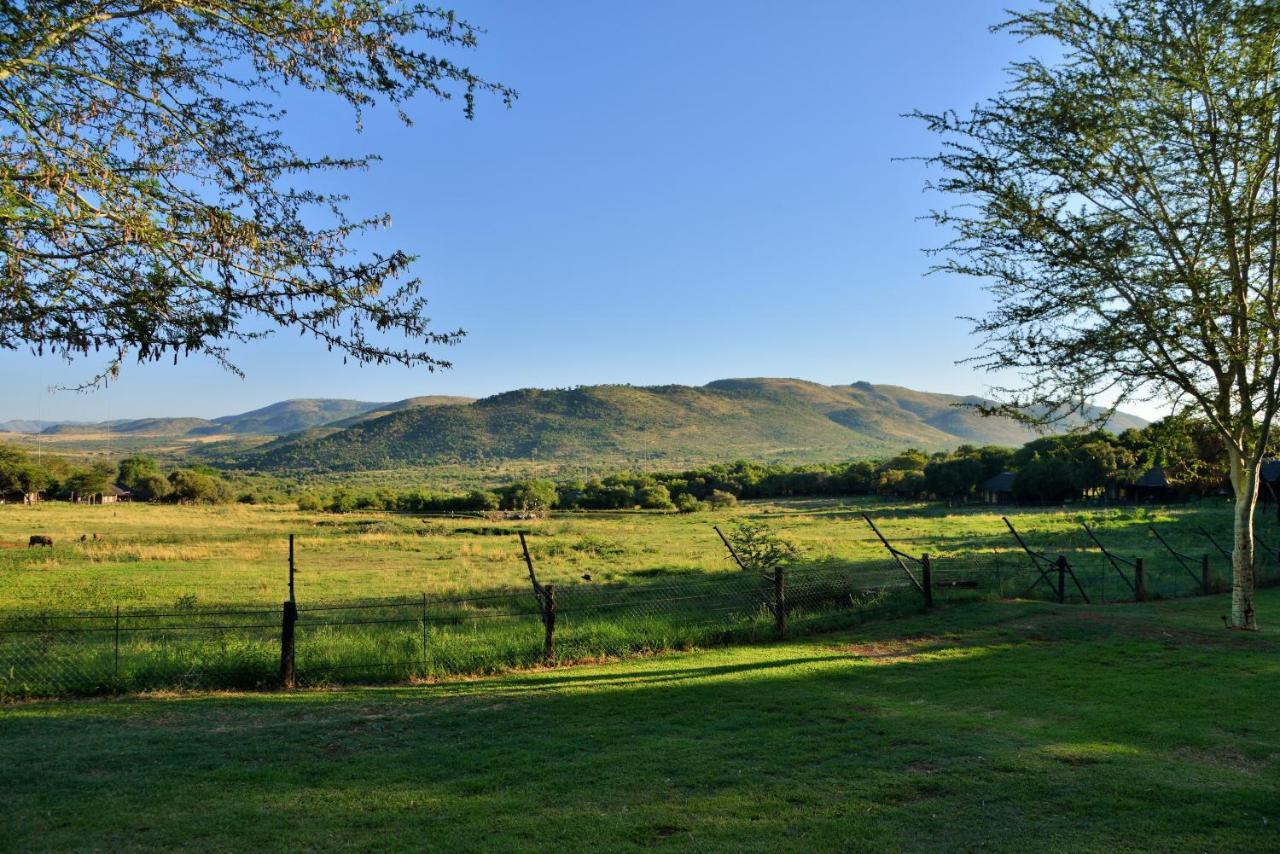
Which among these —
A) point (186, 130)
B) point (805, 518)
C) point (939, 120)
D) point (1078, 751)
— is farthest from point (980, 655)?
point (805, 518)

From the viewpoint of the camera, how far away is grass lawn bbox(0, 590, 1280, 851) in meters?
5.36

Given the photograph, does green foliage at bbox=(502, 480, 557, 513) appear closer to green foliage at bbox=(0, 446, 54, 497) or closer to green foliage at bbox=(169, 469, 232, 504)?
green foliage at bbox=(169, 469, 232, 504)

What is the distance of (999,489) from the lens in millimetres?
74625

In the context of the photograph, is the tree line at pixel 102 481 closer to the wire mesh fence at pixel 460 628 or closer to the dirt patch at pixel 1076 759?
the wire mesh fence at pixel 460 628

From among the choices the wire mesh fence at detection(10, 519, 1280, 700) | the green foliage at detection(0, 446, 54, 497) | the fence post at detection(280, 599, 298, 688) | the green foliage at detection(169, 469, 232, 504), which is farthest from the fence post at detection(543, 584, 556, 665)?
the green foliage at detection(169, 469, 232, 504)

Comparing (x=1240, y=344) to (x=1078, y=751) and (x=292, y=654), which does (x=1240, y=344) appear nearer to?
(x=1078, y=751)

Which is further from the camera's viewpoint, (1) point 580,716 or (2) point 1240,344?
(2) point 1240,344

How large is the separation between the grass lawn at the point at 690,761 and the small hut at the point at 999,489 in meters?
67.2

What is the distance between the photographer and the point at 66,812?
568cm

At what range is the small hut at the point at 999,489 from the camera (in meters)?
73.7

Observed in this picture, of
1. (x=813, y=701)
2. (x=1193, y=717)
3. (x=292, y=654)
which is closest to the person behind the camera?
(x=1193, y=717)

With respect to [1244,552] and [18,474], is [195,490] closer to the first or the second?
[18,474]

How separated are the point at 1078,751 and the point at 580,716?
480cm

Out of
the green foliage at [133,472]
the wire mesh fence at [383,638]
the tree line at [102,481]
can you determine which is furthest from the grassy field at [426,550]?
the green foliage at [133,472]
